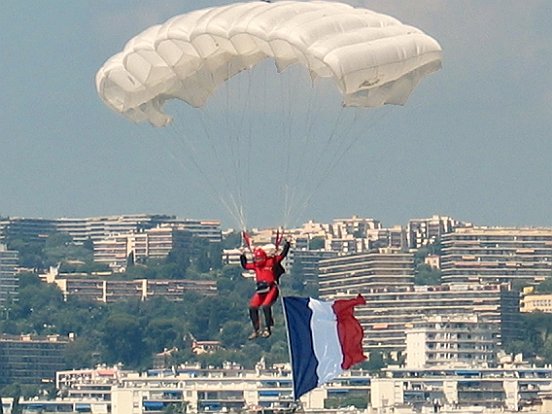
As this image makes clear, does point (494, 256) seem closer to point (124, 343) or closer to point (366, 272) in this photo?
point (366, 272)

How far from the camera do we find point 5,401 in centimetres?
14312

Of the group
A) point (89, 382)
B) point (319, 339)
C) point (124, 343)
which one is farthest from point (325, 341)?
point (124, 343)

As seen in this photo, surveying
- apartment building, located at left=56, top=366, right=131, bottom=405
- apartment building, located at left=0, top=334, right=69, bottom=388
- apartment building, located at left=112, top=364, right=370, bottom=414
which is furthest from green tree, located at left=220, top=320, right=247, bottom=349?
apartment building, located at left=112, top=364, right=370, bottom=414

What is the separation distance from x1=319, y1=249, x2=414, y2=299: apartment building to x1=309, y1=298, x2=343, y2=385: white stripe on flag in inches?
5166

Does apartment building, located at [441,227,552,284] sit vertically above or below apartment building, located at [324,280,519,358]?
above

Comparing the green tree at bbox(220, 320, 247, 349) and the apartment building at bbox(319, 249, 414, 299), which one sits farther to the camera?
the apartment building at bbox(319, 249, 414, 299)

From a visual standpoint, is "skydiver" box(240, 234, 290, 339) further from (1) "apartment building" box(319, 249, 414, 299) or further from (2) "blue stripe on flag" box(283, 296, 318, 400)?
(1) "apartment building" box(319, 249, 414, 299)

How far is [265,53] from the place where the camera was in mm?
46438

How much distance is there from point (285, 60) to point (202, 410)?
8895cm

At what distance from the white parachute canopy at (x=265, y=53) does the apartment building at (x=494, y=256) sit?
138 metres

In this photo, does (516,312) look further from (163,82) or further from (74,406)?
(163,82)

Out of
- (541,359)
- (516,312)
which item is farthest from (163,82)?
(516,312)

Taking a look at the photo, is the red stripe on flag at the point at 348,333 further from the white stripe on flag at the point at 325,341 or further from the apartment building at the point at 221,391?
the apartment building at the point at 221,391

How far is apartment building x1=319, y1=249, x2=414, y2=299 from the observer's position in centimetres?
18162
